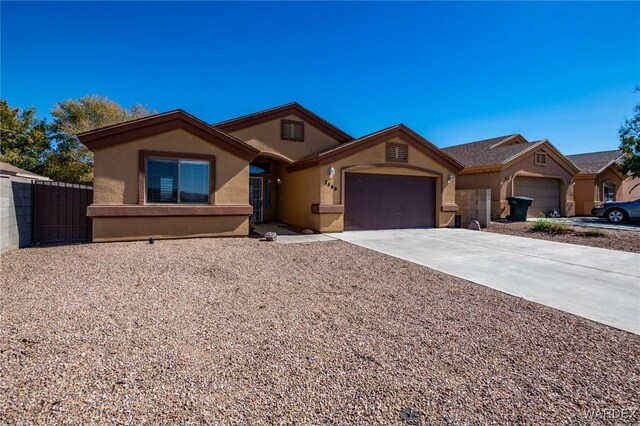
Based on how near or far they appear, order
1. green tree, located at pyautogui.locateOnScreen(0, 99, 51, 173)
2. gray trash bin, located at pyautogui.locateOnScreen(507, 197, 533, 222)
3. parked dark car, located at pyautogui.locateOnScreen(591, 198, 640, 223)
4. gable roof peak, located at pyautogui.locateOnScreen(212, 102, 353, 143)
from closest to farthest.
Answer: gable roof peak, located at pyautogui.locateOnScreen(212, 102, 353, 143), parked dark car, located at pyautogui.locateOnScreen(591, 198, 640, 223), gray trash bin, located at pyautogui.locateOnScreen(507, 197, 533, 222), green tree, located at pyautogui.locateOnScreen(0, 99, 51, 173)

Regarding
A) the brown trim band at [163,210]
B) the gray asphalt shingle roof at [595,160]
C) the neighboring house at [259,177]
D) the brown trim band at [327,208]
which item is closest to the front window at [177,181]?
the neighboring house at [259,177]

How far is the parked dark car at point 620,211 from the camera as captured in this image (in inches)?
643

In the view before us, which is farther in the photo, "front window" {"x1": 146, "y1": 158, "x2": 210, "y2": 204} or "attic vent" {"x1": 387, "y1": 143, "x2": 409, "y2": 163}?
"attic vent" {"x1": 387, "y1": 143, "x2": 409, "y2": 163}

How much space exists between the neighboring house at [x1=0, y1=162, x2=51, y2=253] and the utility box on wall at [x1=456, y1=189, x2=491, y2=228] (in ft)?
53.4

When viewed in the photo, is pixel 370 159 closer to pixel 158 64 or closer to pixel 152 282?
pixel 152 282

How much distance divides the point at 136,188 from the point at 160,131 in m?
1.83

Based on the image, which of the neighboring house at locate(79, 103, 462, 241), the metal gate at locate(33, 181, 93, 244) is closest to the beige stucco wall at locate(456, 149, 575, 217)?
the neighboring house at locate(79, 103, 462, 241)

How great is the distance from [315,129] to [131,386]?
14442 mm

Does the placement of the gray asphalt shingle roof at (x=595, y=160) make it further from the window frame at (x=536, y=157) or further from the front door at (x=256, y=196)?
the front door at (x=256, y=196)

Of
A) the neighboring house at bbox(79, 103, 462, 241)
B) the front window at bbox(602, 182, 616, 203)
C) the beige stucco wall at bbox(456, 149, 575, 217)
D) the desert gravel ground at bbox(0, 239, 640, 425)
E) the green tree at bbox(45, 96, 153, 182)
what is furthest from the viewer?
the green tree at bbox(45, 96, 153, 182)

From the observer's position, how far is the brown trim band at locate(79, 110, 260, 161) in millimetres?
9008

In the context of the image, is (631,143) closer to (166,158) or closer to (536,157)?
(536,157)

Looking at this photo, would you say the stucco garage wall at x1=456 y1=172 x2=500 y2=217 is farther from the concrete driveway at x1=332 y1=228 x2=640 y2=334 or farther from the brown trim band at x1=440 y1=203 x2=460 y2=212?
the concrete driveway at x1=332 y1=228 x2=640 y2=334

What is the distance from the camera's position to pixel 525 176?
64.4 ft
